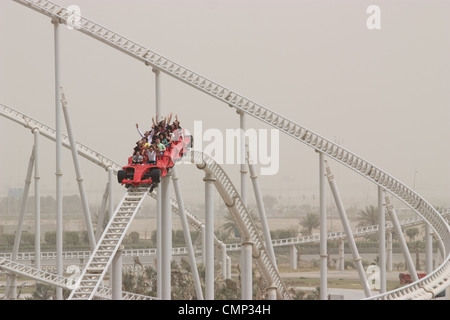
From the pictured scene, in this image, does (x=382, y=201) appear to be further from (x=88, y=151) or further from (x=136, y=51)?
(x=88, y=151)

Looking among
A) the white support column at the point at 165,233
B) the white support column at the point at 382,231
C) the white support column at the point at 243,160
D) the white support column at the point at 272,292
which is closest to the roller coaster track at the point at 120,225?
the white support column at the point at 272,292

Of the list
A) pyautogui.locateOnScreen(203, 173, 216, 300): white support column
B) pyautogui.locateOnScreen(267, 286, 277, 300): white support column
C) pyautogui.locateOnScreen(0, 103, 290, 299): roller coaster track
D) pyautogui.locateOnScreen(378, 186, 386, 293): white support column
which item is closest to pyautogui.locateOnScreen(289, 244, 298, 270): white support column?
pyautogui.locateOnScreen(0, 103, 290, 299): roller coaster track

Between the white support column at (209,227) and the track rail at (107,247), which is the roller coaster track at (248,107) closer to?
the white support column at (209,227)

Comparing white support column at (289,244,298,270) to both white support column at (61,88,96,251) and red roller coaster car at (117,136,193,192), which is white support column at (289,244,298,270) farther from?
red roller coaster car at (117,136,193,192)

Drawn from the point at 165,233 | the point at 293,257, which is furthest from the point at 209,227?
the point at 293,257

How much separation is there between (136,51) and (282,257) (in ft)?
78.6

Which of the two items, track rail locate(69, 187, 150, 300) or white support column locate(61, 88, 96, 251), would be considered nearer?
track rail locate(69, 187, 150, 300)

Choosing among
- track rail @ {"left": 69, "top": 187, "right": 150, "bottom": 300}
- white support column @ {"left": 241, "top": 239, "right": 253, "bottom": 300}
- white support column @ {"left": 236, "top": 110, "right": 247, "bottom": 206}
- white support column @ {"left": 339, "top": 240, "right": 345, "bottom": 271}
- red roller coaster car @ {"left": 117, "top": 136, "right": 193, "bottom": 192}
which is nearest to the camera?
track rail @ {"left": 69, "top": 187, "right": 150, "bottom": 300}

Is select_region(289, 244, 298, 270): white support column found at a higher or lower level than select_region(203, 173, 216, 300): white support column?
lower

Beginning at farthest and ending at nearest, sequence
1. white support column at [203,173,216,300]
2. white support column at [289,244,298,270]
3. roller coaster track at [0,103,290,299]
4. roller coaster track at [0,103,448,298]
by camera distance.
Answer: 1. white support column at [289,244,298,270]
2. roller coaster track at [0,103,448,298]
3. white support column at [203,173,216,300]
4. roller coaster track at [0,103,290,299]

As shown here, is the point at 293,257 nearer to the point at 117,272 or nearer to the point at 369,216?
the point at 369,216

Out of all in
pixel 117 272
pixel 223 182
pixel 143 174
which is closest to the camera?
pixel 117 272
